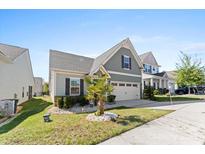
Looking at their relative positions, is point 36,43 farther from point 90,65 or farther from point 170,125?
point 170,125

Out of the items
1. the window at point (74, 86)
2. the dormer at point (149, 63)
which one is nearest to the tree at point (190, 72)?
the dormer at point (149, 63)

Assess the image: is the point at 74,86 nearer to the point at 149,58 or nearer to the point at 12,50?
the point at 12,50

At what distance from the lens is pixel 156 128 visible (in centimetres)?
692

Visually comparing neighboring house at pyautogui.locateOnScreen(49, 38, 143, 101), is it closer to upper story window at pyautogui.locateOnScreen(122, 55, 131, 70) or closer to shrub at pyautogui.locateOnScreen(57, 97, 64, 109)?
upper story window at pyautogui.locateOnScreen(122, 55, 131, 70)

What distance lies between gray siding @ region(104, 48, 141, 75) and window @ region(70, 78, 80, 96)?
3.15 metres

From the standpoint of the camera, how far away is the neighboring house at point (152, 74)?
89.1 ft

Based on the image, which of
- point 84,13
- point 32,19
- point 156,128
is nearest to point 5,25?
point 32,19

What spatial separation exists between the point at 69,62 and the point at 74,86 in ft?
7.95

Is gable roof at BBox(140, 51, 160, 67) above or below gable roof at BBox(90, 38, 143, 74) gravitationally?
above

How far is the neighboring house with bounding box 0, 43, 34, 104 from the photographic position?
12258mm

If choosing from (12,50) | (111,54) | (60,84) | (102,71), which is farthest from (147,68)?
(12,50)

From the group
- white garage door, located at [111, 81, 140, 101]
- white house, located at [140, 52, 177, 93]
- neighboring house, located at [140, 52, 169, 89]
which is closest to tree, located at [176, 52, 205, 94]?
white house, located at [140, 52, 177, 93]

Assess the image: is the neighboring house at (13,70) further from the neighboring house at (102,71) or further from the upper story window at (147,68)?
the upper story window at (147,68)

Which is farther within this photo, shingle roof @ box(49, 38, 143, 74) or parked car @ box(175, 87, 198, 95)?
parked car @ box(175, 87, 198, 95)
